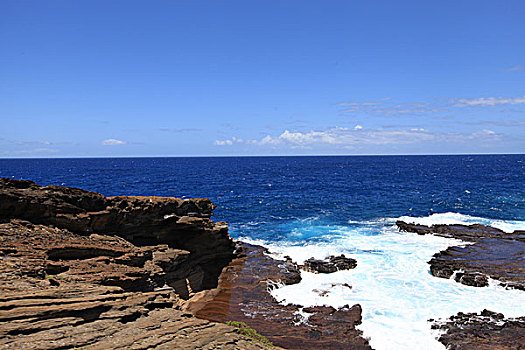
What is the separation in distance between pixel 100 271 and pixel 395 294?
18309 mm

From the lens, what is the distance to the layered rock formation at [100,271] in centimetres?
876

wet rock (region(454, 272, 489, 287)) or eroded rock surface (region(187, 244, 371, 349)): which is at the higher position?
wet rock (region(454, 272, 489, 287))

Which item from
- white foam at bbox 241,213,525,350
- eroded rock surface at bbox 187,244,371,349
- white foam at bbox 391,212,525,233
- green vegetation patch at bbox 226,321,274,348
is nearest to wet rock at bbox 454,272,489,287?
white foam at bbox 241,213,525,350

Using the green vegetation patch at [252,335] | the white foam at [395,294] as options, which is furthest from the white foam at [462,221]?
the green vegetation patch at [252,335]

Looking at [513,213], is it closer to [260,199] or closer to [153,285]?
[260,199]

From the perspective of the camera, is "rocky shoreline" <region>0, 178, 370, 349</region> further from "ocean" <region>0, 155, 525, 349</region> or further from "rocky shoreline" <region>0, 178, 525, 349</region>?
"ocean" <region>0, 155, 525, 349</region>

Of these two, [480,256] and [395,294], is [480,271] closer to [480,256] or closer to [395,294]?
[480,256]

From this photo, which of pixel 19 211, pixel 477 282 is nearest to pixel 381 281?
pixel 477 282

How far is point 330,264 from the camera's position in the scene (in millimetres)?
26406

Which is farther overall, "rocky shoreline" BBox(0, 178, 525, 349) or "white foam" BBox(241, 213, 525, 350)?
"white foam" BBox(241, 213, 525, 350)

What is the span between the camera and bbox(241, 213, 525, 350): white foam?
57.0 ft

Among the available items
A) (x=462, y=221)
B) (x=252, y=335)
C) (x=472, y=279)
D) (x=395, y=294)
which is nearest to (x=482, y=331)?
(x=395, y=294)

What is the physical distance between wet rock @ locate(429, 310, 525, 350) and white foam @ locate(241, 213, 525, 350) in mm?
606

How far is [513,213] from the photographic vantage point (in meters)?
47.4
